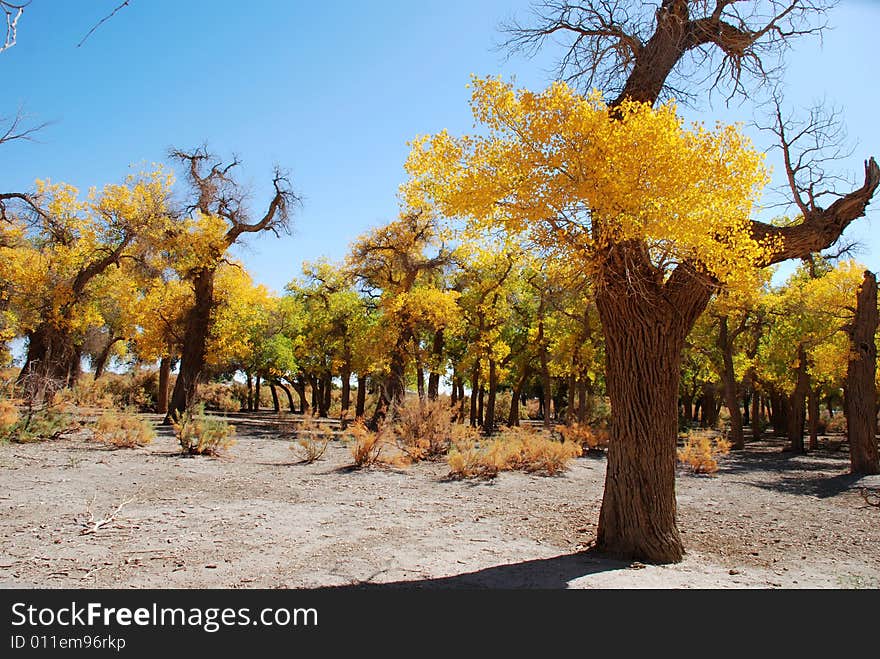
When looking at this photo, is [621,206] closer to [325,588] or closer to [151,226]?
[325,588]

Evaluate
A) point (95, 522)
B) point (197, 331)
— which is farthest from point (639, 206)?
point (197, 331)

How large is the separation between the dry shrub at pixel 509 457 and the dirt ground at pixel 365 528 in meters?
0.47

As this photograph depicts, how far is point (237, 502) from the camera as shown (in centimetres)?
784

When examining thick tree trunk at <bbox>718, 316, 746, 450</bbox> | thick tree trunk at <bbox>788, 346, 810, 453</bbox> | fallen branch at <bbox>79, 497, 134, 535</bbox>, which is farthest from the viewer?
thick tree trunk at <bbox>718, 316, 746, 450</bbox>

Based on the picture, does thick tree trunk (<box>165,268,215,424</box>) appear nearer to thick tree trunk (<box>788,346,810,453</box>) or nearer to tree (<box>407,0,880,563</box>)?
tree (<box>407,0,880,563</box>)

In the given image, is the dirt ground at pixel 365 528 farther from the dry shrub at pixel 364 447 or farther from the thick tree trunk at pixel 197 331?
the thick tree trunk at pixel 197 331

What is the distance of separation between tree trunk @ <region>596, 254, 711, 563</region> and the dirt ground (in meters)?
0.39

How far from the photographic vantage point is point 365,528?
22.2ft

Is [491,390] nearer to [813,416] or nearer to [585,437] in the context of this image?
[585,437]

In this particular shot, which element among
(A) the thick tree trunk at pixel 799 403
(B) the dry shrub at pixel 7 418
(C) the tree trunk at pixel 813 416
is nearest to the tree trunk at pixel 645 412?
(B) the dry shrub at pixel 7 418

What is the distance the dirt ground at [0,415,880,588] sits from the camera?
4840 millimetres

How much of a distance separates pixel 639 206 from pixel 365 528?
487 cm

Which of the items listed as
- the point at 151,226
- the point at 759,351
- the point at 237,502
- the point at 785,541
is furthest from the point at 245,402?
the point at 785,541

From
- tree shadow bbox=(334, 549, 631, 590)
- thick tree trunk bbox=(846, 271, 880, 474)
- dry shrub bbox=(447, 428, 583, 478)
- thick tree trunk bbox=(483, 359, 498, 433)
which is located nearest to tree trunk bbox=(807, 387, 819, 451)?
thick tree trunk bbox=(846, 271, 880, 474)
